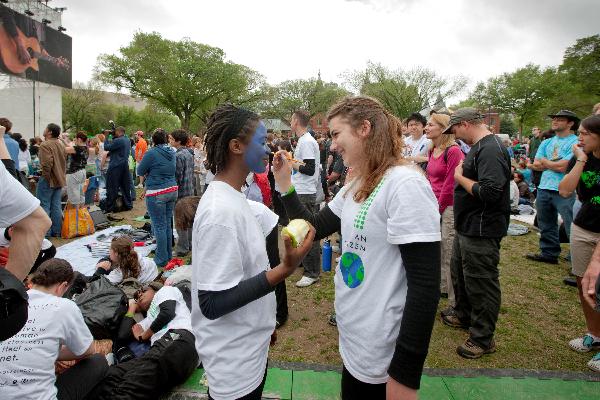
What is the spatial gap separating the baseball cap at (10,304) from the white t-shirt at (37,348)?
125cm

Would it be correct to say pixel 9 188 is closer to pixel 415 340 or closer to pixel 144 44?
pixel 415 340

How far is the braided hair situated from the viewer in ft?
5.49

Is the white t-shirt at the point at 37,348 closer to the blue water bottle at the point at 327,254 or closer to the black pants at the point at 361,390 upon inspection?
the black pants at the point at 361,390

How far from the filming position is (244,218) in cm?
153

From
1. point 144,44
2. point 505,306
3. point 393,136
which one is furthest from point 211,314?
point 144,44

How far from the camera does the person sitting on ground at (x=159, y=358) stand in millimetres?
2881

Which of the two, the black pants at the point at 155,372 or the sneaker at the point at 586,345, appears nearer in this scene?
the black pants at the point at 155,372

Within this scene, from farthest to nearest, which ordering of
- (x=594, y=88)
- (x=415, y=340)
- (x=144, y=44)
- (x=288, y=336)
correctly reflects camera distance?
(x=144, y=44), (x=594, y=88), (x=288, y=336), (x=415, y=340)

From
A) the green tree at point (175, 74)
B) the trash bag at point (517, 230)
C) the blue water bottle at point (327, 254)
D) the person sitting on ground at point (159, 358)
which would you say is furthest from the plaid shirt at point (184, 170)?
the green tree at point (175, 74)

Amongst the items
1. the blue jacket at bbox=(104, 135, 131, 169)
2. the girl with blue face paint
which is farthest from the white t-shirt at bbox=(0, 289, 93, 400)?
the blue jacket at bbox=(104, 135, 131, 169)

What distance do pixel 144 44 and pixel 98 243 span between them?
41637 mm

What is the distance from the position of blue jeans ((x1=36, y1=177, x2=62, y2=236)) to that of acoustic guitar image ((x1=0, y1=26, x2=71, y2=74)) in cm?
2012

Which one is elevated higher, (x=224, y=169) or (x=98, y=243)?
(x=224, y=169)

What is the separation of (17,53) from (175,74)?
67.8 ft
